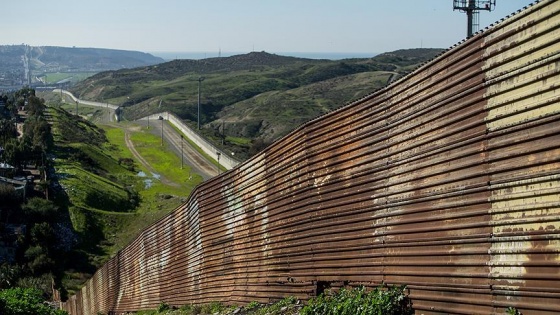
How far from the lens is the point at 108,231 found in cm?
3741

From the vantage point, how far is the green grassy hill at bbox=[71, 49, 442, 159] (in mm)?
81562

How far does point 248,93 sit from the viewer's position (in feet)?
384

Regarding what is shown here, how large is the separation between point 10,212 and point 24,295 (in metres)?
20.5

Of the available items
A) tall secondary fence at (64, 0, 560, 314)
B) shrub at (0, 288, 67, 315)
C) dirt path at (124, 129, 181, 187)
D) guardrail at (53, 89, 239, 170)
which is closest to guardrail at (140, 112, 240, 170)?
guardrail at (53, 89, 239, 170)

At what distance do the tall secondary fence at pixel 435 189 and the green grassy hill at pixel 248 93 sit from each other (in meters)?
45.1

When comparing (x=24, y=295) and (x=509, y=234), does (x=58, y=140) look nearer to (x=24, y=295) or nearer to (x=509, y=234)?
(x=24, y=295)

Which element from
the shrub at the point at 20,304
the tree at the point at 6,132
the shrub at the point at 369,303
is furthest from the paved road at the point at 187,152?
the shrub at the point at 369,303

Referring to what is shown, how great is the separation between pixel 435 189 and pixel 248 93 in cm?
11004

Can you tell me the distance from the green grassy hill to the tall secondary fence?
148 ft

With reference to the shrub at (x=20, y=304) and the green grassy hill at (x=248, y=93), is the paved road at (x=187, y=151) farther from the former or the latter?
the shrub at (x=20, y=304)

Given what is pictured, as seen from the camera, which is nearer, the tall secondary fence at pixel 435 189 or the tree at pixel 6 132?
the tall secondary fence at pixel 435 189

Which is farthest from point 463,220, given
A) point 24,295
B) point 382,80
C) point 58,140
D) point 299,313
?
point 382,80

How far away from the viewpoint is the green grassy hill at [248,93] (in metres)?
81.6

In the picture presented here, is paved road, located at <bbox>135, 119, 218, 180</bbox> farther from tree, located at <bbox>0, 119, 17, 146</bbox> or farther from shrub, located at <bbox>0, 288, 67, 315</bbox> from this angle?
shrub, located at <bbox>0, 288, 67, 315</bbox>
